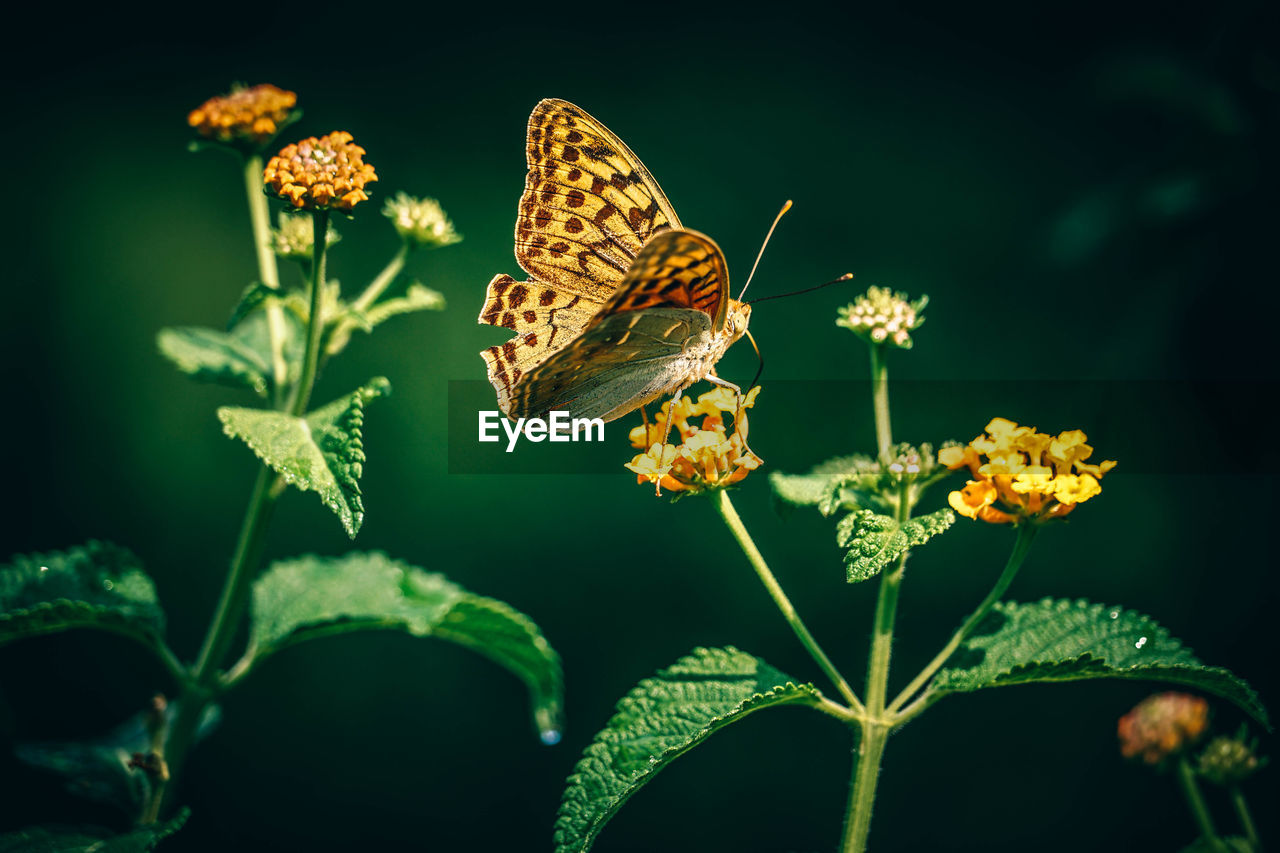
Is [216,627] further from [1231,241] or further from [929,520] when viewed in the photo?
[1231,241]

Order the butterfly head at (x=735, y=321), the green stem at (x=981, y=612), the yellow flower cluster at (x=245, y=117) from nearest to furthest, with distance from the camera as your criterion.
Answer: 1. the green stem at (x=981, y=612)
2. the yellow flower cluster at (x=245, y=117)
3. the butterfly head at (x=735, y=321)

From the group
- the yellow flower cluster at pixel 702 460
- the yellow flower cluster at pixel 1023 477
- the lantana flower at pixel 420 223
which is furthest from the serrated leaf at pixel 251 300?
the yellow flower cluster at pixel 1023 477

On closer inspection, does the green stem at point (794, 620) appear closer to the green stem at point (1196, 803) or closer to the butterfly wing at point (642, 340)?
the butterfly wing at point (642, 340)

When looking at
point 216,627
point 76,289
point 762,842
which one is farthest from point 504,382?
point 76,289

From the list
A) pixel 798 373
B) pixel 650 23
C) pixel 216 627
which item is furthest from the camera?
pixel 650 23

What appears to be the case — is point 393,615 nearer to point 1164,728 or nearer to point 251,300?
point 251,300

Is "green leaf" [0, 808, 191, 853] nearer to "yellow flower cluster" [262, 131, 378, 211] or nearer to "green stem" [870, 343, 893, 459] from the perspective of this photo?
"yellow flower cluster" [262, 131, 378, 211]

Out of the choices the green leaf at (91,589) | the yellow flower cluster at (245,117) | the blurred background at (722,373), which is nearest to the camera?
the green leaf at (91,589)
